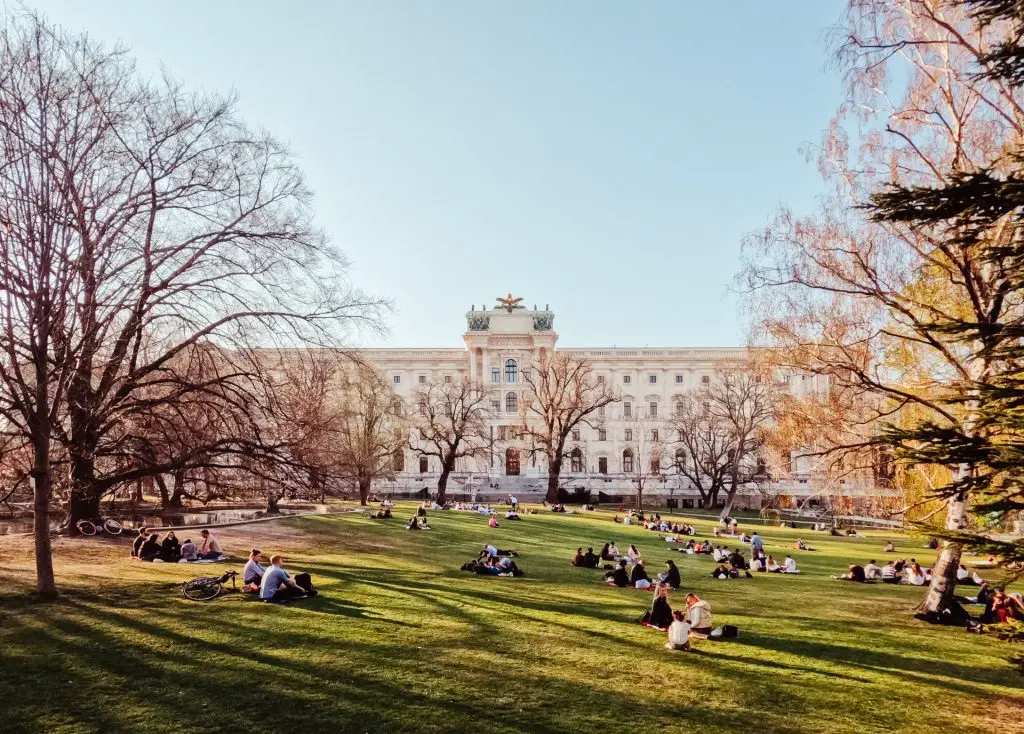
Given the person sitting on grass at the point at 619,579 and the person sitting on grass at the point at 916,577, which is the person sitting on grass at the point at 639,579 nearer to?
the person sitting on grass at the point at 619,579

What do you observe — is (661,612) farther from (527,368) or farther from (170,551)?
(527,368)

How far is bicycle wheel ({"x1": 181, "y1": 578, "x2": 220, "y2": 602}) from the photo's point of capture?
1333 centimetres

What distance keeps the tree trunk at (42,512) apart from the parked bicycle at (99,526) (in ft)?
28.3

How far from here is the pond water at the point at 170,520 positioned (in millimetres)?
24031

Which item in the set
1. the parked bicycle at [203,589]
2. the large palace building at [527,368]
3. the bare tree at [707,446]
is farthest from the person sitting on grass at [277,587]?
the large palace building at [527,368]

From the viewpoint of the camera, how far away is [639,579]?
691 inches

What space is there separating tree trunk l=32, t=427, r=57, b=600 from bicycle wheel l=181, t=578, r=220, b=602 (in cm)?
216

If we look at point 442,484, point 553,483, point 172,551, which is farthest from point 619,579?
point 553,483

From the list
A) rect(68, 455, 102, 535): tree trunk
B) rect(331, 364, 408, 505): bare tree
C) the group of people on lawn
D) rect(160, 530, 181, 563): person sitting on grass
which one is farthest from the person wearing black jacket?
rect(331, 364, 408, 505): bare tree

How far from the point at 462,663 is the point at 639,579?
27.4 ft

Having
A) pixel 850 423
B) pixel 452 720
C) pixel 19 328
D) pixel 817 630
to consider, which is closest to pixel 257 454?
pixel 19 328

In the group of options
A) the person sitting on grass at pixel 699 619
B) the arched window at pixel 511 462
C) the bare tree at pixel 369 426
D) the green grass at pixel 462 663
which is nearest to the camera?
the green grass at pixel 462 663

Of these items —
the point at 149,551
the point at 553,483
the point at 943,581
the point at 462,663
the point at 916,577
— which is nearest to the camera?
the point at 462,663

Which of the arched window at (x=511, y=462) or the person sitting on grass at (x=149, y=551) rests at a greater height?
the arched window at (x=511, y=462)
